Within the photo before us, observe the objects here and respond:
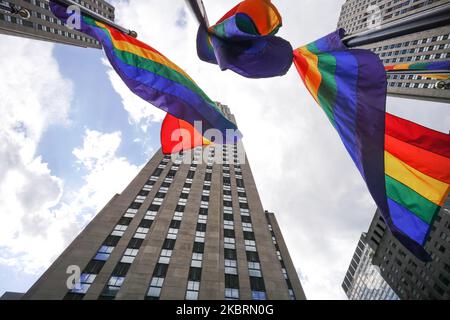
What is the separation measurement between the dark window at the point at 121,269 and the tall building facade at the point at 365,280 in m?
92.7

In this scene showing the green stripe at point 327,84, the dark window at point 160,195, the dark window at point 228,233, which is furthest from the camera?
the dark window at point 160,195

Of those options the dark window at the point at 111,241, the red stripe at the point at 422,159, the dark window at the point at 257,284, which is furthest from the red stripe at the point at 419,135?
the dark window at the point at 111,241

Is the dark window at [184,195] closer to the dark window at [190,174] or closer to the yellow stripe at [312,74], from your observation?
the dark window at [190,174]

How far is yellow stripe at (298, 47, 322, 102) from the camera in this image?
6.88 metres

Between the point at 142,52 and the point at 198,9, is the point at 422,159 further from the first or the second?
the point at 142,52

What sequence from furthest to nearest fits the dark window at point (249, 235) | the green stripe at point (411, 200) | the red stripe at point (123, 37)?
1. the dark window at point (249, 235)
2. the red stripe at point (123, 37)
3. the green stripe at point (411, 200)

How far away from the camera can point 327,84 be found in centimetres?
666

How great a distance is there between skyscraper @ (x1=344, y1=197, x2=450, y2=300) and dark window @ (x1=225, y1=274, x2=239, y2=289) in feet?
212

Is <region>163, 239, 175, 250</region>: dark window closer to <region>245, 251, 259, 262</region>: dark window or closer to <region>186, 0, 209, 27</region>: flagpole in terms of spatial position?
<region>245, 251, 259, 262</region>: dark window

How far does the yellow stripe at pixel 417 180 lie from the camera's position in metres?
5.97

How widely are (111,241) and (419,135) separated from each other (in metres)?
27.8

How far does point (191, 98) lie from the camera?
8211mm
